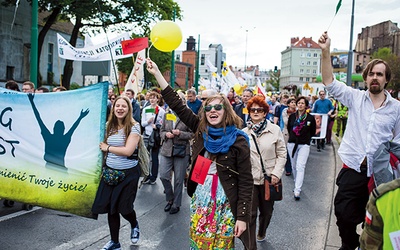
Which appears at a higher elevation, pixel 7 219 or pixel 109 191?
pixel 109 191

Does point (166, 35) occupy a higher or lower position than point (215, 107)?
higher

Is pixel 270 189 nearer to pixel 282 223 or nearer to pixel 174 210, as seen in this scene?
pixel 282 223

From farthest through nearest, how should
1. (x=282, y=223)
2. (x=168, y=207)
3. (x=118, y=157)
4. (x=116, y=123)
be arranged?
(x=168, y=207)
(x=282, y=223)
(x=116, y=123)
(x=118, y=157)

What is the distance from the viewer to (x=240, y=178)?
3.39 meters

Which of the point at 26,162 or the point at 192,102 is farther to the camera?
the point at 192,102

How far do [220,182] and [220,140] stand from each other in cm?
33

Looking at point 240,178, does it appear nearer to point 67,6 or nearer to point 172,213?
point 172,213

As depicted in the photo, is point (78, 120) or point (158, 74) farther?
point (78, 120)

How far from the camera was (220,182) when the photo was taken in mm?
3373

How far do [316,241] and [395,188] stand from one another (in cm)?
376

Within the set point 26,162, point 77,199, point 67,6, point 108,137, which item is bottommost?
point 77,199

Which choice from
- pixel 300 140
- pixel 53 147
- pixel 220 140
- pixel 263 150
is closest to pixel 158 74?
pixel 220 140

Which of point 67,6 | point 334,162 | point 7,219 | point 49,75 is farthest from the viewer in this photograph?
point 49,75

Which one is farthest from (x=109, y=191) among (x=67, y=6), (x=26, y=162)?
(x=67, y=6)
